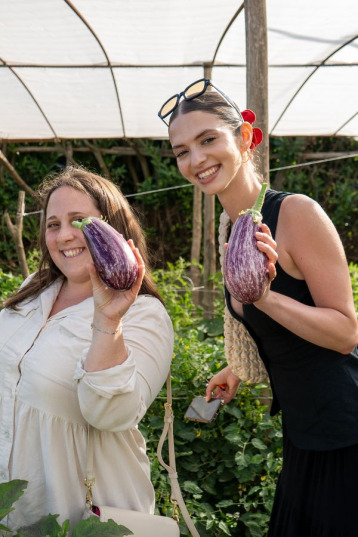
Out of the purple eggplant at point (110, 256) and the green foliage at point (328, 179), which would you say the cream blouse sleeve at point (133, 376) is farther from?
the green foliage at point (328, 179)

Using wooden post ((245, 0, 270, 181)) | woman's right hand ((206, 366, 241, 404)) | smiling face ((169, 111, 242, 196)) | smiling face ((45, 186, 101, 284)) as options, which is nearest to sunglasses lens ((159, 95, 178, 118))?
smiling face ((169, 111, 242, 196))

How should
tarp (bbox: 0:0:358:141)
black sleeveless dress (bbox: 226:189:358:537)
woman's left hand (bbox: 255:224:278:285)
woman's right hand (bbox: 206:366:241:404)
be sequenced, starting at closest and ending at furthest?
woman's left hand (bbox: 255:224:278:285) < black sleeveless dress (bbox: 226:189:358:537) < woman's right hand (bbox: 206:366:241:404) < tarp (bbox: 0:0:358:141)

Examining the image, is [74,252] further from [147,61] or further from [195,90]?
[147,61]

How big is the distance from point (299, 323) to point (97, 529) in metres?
0.67

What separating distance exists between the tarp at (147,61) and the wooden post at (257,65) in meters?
1.20

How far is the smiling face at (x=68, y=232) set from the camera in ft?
6.91

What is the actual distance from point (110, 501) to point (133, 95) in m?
4.65

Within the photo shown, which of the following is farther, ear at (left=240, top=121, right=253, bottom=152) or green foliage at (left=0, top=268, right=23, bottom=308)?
green foliage at (left=0, top=268, right=23, bottom=308)

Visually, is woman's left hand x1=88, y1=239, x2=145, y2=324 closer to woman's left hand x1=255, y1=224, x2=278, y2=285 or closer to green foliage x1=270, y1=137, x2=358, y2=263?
woman's left hand x1=255, y1=224, x2=278, y2=285

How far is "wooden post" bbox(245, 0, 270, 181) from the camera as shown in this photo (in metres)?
3.37

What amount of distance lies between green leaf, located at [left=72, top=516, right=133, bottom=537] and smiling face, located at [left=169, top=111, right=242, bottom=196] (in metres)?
0.87

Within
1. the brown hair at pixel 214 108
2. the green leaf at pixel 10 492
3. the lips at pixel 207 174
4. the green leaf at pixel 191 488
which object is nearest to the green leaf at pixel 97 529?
the green leaf at pixel 10 492

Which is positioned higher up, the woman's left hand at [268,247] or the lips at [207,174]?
the lips at [207,174]

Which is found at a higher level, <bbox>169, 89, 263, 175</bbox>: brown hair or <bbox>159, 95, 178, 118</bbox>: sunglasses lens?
<bbox>159, 95, 178, 118</bbox>: sunglasses lens
